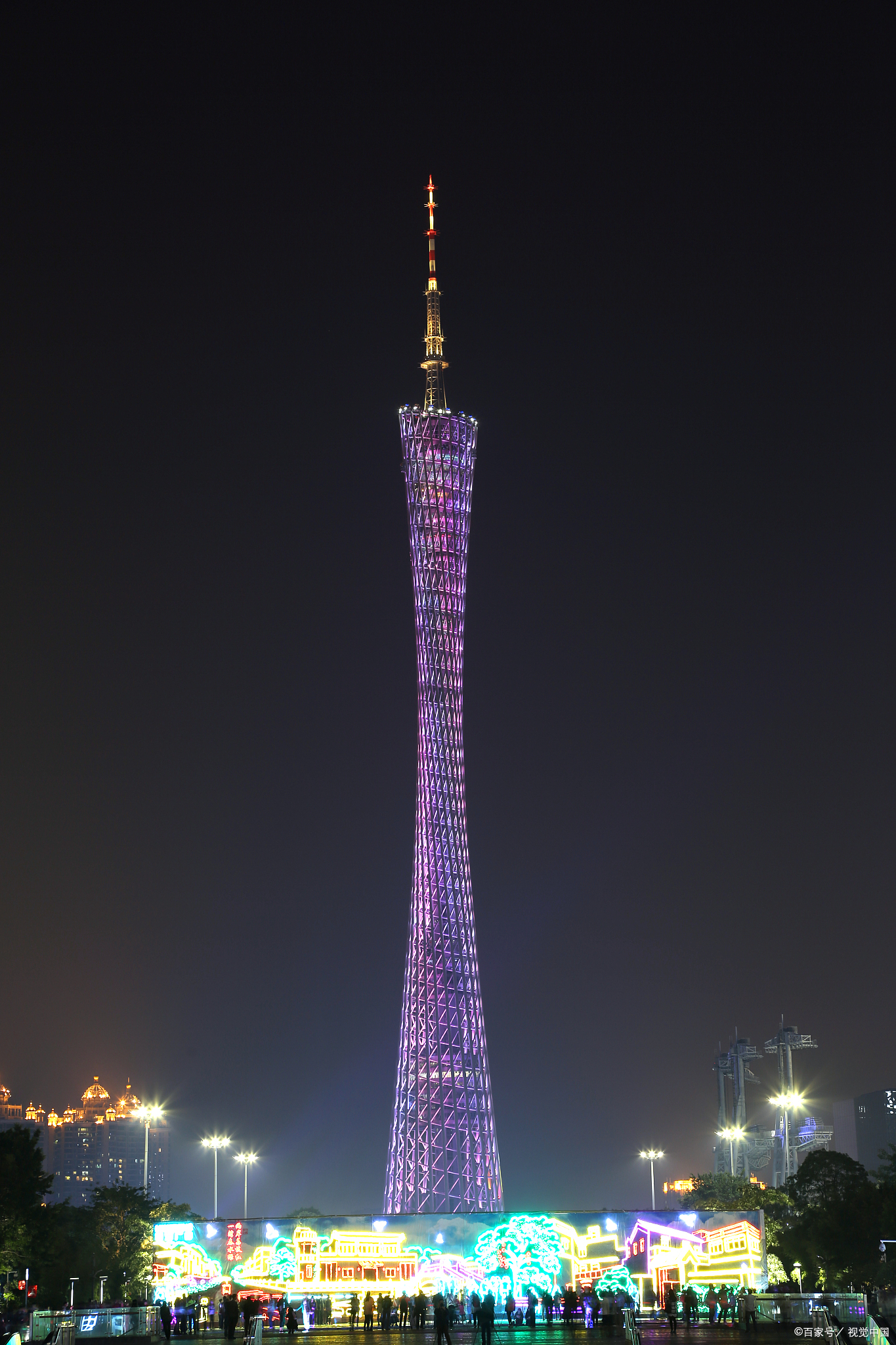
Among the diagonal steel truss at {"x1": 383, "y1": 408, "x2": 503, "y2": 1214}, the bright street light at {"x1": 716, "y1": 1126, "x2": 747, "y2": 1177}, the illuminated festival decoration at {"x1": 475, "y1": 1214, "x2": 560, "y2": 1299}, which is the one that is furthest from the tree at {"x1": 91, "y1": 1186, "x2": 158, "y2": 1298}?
the bright street light at {"x1": 716, "y1": 1126, "x2": 747, "y2": 1177}

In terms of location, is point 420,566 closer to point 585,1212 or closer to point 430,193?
point 430,193

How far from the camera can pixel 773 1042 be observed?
142m

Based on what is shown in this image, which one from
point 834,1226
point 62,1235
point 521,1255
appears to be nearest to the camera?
point 521,1255

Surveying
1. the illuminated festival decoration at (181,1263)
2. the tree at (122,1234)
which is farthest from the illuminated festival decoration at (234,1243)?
the tree at (122,1234)

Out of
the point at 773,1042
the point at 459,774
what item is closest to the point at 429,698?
the point at 459,774

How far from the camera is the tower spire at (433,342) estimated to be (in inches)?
3280

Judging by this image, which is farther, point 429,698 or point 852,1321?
point 429,698

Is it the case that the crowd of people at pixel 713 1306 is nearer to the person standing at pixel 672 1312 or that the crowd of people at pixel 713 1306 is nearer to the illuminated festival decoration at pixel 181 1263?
the person standing at pixel 672 1312

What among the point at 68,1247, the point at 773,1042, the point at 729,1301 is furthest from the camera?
the point at 773,1042

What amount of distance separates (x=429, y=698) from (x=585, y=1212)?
1103 inches

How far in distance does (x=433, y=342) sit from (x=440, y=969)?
32.8 meters

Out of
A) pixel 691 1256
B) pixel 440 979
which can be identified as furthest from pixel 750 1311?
pixel 440 979

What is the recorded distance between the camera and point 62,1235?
68.2 meters

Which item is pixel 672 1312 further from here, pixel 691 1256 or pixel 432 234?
pixel 432 234
